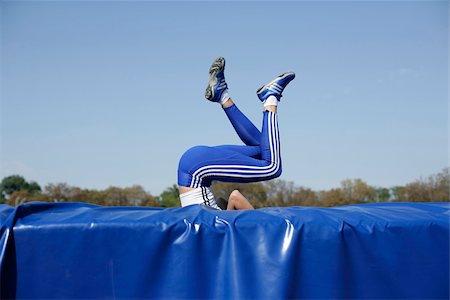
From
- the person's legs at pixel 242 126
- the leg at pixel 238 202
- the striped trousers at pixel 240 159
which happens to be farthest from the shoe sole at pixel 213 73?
the leg at pixel 238 202

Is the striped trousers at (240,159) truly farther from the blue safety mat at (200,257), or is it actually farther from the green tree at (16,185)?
the green tree at (16,185)

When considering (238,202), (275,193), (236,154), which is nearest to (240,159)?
(236,154)

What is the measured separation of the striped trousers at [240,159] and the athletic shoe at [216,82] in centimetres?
25

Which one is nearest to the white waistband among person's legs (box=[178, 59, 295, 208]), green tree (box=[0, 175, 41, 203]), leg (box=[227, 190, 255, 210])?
person's legs (box=[178, 59, 295, 208])

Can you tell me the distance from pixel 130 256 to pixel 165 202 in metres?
34.8

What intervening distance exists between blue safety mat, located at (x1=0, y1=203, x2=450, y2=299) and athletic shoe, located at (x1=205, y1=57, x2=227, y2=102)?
1397 mm

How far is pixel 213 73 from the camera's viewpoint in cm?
360

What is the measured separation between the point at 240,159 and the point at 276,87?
66 centimetres

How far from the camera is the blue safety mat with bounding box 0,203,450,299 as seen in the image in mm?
2270

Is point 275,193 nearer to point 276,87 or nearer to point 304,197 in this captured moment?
point 304,197

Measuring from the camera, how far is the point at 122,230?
229 centimetres

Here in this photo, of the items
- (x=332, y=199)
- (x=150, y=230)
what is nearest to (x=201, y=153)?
(x=150, y=230)

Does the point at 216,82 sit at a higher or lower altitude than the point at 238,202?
higher

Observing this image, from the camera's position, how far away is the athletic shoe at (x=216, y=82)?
356 centimetres
